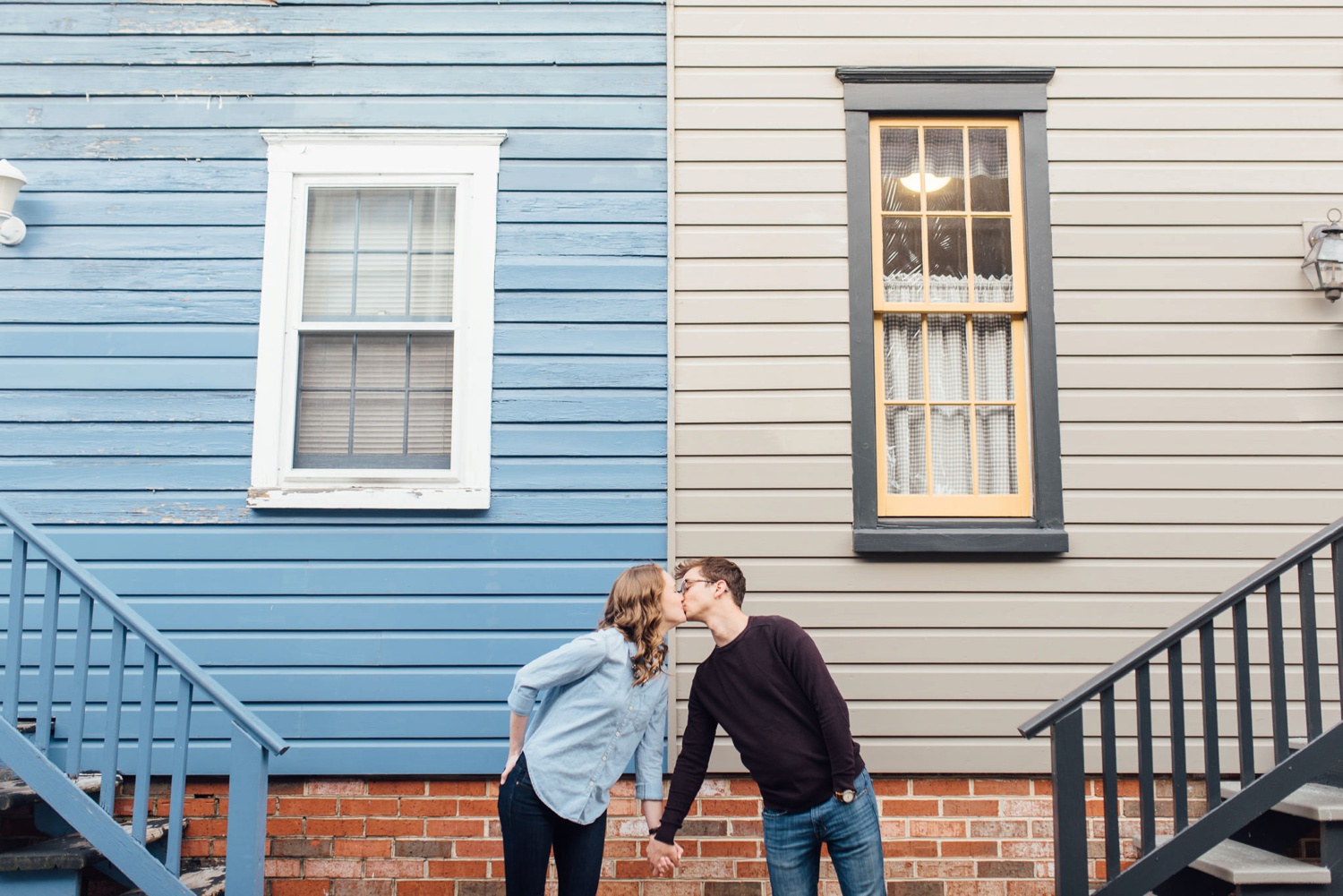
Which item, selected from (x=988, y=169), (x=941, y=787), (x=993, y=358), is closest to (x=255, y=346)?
(x=993, y=358)

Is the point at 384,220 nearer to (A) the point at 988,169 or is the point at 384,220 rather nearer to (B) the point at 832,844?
(A) the point at 988,169

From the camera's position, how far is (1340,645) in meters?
3.47

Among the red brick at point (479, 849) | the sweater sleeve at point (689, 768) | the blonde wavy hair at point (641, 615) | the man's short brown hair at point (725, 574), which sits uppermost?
the man's short brown hair at point (725, 574)

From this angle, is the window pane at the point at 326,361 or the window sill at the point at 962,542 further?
the window pane at the point at 326,361

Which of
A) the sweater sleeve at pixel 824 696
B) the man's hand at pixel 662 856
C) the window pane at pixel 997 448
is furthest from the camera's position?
the window pane at pixel 997 448

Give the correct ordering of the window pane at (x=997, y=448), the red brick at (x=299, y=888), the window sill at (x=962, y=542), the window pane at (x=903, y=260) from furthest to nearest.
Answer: the window pane at (x=903, y=260), the window pane at (x=997, y=448), the window sill at (x=962, y=542), the red brick at (x=299, y=888)

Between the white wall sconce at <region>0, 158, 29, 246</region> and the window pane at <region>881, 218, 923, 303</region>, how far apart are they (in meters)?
4.23

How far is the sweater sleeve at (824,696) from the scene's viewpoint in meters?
3.21

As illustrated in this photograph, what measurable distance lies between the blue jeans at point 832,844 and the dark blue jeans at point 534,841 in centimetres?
66

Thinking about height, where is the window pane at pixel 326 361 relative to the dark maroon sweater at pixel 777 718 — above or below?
above

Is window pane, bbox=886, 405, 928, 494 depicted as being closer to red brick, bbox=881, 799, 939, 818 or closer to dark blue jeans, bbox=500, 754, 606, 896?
→ red brick, bbox=881, 799, 939, 818

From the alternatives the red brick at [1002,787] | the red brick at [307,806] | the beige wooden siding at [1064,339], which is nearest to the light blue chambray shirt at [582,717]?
the beige wooden siding at [1064,339]

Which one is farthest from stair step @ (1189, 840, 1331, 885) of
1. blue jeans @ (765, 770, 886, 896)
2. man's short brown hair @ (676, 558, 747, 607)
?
man's short brown hair @ (676, 558, 747, 607)

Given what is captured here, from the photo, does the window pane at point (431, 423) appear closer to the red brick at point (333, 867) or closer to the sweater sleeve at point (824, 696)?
the red brick at point (333, 867)
